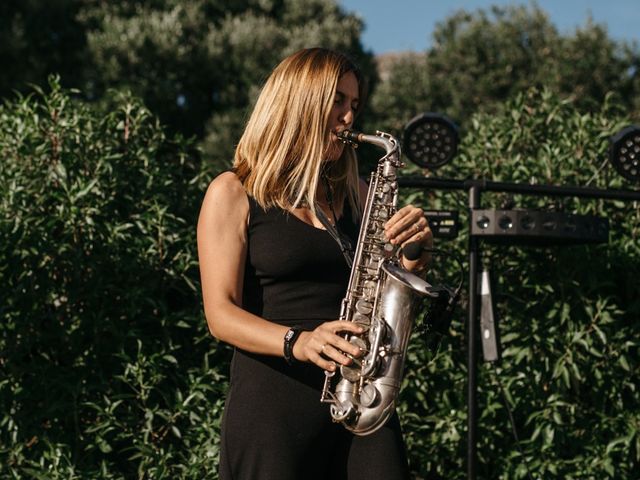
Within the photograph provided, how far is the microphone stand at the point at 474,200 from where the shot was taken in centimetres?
418

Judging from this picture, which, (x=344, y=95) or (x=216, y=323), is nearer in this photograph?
(x=216, y=323)

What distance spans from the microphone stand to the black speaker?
0.24 ft

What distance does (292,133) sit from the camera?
8.38 ft

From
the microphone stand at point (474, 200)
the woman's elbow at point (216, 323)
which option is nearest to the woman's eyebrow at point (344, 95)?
the woman's elbow at point (216, 323)

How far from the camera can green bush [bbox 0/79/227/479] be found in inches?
164

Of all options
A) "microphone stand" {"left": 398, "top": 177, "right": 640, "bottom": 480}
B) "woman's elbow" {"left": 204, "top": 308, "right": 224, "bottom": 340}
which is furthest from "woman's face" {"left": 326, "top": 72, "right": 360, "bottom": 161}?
"microphone stand" {"left": 398, "top": 177, "right": 640, "bottom": 480}

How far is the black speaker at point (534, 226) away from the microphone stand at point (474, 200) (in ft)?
0.24

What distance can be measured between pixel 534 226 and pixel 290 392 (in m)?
2.16

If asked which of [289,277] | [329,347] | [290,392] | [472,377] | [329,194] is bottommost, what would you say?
[472,377]

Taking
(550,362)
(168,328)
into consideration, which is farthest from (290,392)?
(550,362)

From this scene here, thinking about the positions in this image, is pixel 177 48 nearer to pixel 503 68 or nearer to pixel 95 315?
pixel 503 68

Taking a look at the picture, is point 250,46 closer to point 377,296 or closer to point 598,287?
point 598,287

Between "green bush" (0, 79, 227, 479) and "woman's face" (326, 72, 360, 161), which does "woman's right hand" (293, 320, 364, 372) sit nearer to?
"woman's face" (326, 72, 360, 161)

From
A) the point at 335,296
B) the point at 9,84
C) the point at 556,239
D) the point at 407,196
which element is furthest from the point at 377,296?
the point at 9,84
